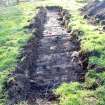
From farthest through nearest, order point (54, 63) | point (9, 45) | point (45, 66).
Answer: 1. point (9, 45)
2. point (54, 63)
3. point (45, 66)

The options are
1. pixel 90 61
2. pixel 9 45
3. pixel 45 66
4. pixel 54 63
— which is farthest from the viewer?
pixel 9 45

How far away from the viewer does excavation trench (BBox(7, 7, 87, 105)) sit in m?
20.3

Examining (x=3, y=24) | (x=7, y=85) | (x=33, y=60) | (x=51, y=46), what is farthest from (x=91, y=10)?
(x=7, y=85)

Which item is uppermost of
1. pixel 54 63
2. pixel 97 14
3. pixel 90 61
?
pixel 90 61

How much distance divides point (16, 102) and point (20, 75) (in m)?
3.59

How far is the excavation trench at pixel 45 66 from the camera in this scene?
20344 millimetres

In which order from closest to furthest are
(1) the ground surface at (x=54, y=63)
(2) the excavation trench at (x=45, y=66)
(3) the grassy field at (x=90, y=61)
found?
(3) the grassy field at (x=90, y=61) < (2) the excavation trench at (x=45, y=66) < (1) the ground surface at (x=54, y=63)

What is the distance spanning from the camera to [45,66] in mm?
26422

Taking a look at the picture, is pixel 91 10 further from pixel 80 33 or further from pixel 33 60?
pixel 33 60

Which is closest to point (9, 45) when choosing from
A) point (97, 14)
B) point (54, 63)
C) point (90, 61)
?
point (54, 63)

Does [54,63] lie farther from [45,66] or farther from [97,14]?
[97,14]

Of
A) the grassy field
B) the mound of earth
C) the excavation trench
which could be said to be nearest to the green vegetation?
the grassy field

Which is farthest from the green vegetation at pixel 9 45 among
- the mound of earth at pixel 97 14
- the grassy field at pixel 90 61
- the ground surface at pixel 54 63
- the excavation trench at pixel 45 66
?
the mound of earth at pixel 97 14

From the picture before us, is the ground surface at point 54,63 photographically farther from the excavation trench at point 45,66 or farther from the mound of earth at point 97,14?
the mound of earth at point 97,14
